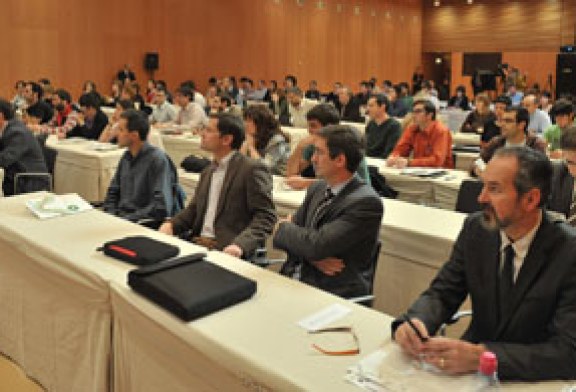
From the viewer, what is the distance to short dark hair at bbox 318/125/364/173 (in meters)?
2.97

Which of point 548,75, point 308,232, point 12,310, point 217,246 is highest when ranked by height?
point 548,75

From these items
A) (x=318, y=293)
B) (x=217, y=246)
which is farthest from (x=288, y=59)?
(x=318, y=293)

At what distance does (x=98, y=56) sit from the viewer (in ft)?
50.8

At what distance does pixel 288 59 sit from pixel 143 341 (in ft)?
58.9

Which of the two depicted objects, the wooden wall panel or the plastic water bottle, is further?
the wooden wall panel

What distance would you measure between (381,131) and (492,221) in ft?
17.6

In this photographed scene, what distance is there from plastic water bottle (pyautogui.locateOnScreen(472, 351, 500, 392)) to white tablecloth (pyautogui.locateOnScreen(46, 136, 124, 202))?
531cm

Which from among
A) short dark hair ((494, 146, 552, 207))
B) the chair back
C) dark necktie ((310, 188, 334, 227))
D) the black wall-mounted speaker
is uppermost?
the black wall-mounted speaker

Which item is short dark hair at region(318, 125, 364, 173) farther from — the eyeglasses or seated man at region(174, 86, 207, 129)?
seated man at region(174, 86, 207, 129)

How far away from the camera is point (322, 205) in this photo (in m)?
3.04

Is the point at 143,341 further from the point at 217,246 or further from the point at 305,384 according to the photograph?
the point at 217,246

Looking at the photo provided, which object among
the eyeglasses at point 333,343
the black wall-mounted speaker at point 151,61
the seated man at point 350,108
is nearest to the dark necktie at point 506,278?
the eyeglasses at point 333,343

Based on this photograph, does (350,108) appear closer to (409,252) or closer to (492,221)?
(409,252)

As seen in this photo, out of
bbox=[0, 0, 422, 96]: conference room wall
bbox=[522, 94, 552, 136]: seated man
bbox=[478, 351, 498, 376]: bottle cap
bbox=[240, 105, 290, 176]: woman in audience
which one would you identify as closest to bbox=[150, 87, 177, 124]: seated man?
bbox=[240, 105, 290, 176]: woman in audience
